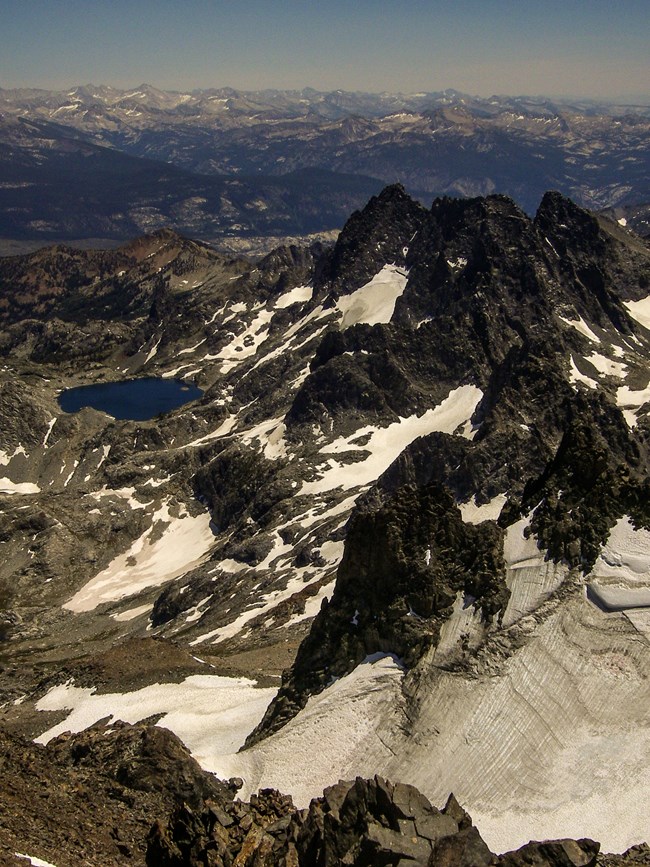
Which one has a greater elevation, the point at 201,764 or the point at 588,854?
the point at 588,854

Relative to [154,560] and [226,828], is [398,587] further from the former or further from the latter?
[154,560]

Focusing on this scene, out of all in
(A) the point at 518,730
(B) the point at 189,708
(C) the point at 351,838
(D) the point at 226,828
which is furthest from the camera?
(B) the point at 189,708

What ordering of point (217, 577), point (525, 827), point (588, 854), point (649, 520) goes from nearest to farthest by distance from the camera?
point (588, 854) < point (525, 827) < point (649, 520) < point (217, 577)

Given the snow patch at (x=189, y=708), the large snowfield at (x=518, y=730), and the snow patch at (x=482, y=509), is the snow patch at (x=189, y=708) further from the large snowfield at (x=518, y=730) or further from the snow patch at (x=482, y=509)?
the snow patch at (x=482, y=509)

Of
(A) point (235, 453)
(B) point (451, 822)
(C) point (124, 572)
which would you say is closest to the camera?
(B) point (451, 822)

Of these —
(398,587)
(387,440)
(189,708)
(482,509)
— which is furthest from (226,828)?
(387,440)

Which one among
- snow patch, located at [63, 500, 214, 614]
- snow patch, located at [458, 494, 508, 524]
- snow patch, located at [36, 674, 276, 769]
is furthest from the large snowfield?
snow patch, located at [63, 500, 214, 614]

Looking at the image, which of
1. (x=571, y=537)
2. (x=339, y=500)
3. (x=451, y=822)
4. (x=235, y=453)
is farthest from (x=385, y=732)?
(x=235, y=453)

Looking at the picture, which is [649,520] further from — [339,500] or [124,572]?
[124,572]

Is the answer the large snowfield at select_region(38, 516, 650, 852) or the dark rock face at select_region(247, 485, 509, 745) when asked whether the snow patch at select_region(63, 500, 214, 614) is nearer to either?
the dark rock face at select_region(247, 485, 509, 745)
